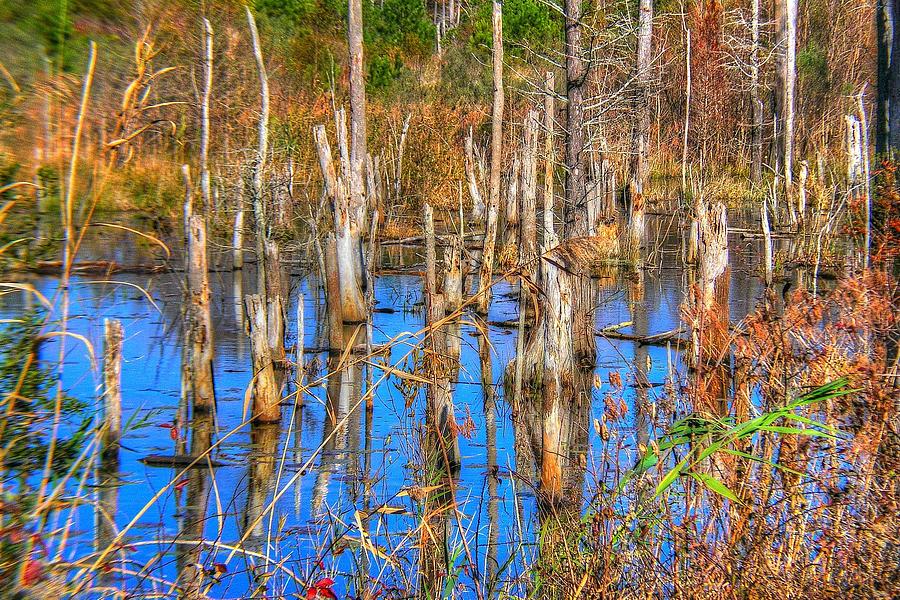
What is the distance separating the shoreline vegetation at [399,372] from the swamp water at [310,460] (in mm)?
51

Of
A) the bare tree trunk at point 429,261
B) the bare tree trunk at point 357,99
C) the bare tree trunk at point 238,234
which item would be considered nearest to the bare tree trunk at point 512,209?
the bare tree trunk at point 357,99

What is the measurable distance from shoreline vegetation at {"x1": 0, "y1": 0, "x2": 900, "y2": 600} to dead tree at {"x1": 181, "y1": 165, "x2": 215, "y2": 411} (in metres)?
0.03

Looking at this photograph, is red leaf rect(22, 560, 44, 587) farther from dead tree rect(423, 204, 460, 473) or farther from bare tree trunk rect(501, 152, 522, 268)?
bare tree trunk rect(501, 152, 522, 268)

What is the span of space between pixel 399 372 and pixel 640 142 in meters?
15.7

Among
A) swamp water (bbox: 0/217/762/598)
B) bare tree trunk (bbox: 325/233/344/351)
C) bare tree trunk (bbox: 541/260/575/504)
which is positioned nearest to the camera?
swamp water (bbox: 0/217/762/598)

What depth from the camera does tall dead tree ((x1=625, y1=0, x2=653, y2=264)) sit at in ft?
52.1

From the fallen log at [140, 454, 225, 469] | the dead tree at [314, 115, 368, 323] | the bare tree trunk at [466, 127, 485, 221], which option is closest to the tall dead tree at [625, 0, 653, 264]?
the bare tree trunk at [466, 127, 485, 221]

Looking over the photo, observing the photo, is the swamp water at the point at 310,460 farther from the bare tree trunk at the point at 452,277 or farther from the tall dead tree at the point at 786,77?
the tall dead tree at the point at 786,77

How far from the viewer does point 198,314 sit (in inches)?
304

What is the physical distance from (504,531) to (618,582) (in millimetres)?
1965

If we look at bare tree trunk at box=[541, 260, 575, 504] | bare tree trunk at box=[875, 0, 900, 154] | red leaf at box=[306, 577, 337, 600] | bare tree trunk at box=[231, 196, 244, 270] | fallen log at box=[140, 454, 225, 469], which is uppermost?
bare tree trunk at box=[875, 0, 900, 154]

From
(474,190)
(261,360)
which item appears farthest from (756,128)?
(261,360)

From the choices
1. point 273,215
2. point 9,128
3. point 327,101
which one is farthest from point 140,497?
point 327,101

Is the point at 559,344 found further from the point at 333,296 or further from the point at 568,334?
the point at 333,296
